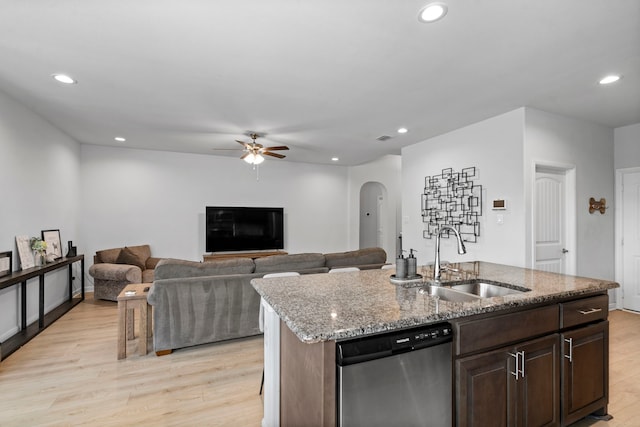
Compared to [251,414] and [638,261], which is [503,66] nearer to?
[251,414]

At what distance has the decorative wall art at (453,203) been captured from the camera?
4.15 metres

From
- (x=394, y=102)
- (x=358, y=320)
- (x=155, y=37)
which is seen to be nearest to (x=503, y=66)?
(x=394, y=102)

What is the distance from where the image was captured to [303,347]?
1.38 meters

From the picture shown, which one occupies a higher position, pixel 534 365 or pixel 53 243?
pixel 53 243

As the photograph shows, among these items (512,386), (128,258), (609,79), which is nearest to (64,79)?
(128,258)

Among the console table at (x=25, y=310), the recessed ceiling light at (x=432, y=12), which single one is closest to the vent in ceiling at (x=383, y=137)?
the recessed ceiling light at (x=432, y=12)

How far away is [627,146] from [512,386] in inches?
185

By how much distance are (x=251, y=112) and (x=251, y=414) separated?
3056 mm

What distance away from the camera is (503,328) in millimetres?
1585

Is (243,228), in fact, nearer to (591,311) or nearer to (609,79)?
(591,311)

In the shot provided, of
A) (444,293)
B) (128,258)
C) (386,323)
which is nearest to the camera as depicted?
(386,323)

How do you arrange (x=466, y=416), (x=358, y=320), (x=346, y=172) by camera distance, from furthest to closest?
1. (x=346, y=172)
2. (x=466, y=416)
3. (x=358, y=320)

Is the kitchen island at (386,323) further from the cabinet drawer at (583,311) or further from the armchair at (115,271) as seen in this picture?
the armchair at (115,271)

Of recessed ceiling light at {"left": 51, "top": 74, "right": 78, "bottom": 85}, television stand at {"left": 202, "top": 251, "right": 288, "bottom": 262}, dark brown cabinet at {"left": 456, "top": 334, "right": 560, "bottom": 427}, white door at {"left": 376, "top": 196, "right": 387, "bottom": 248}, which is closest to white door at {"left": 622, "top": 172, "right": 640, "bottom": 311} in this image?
dark brown cabinet at {"left": 456, "top": 334, "right": 560, "bottom": 427}
